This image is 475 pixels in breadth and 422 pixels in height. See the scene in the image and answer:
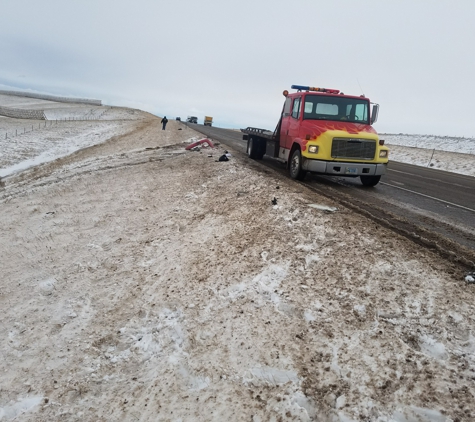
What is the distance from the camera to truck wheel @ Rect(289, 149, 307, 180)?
10018mm

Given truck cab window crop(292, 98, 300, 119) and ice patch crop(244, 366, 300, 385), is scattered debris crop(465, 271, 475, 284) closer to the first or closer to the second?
ice patch crop(244, 366, 300, 385)

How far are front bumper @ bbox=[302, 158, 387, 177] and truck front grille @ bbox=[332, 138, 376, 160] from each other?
0.71 ft

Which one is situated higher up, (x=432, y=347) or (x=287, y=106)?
(x=287, y=106)

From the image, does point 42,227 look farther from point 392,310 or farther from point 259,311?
point 392,310

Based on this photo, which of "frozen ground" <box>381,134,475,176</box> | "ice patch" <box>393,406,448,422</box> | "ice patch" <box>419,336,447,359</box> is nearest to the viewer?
"ice patch" <box>393,406,448,422</box>

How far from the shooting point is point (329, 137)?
929 centimetres

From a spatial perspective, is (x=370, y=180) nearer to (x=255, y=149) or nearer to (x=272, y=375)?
(x=255, y=149)

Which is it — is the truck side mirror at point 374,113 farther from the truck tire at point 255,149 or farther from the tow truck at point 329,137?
the truck tire at point 255,149

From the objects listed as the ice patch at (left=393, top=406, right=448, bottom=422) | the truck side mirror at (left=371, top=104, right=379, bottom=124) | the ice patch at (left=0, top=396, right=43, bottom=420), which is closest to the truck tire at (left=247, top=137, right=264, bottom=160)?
the truck side mirror at (left=371, top=104, right=379, bottom=124)

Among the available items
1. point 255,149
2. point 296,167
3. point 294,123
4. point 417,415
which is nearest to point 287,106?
point 294,123

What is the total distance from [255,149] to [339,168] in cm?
605

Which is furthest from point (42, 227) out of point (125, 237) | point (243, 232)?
point (243, 232)

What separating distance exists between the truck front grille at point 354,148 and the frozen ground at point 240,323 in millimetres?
2371

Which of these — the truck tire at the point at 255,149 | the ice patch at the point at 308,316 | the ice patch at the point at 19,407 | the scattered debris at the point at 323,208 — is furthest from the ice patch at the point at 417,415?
the truck tire at the point at 255,149
